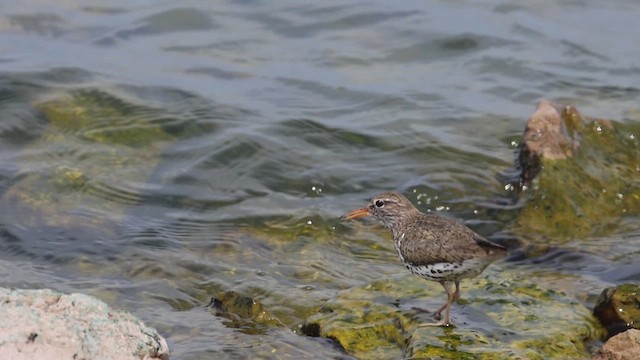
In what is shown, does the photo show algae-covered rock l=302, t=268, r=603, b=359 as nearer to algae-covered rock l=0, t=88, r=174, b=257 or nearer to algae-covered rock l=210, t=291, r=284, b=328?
algae-covered rock l=210, t=291, r=284, b=328

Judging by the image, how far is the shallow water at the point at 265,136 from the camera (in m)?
9.49

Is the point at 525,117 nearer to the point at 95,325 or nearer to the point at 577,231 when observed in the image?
the point at 577,231

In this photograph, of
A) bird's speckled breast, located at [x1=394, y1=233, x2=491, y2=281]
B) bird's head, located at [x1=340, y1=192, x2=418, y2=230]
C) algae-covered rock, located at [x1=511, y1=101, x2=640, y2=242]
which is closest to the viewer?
bird's speckled breast, located at [x1=394, y1=233, x2=491, y2=281]

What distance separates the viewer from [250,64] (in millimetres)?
15195

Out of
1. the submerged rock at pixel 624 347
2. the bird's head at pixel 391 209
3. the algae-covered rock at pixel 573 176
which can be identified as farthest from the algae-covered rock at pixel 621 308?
the algae-covered rock at pixel 573 176

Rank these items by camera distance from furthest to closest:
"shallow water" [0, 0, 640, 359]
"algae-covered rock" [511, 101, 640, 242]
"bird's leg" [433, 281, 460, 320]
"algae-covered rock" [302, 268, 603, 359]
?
"algae-covered rock" [511, 101, 640, 242]
"shallow water" [0, 0, 640, 359]
"bird's leg" [433, 281, 460, 320]
"algae-covered rock" [302, 268, 603, 359]

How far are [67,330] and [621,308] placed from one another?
14.2ft

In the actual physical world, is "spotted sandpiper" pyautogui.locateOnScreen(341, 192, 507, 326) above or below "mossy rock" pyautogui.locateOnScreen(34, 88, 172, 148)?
above

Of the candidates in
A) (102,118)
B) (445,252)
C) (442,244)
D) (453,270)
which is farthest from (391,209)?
(102,118)

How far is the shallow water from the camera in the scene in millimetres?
9492

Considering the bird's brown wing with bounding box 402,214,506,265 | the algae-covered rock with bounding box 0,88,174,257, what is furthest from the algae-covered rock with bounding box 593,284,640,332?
the algae-covered rock with bounding box 0,88,174,257

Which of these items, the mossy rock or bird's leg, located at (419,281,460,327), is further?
the mossy rock

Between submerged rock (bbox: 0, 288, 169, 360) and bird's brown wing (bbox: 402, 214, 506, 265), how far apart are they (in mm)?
2377

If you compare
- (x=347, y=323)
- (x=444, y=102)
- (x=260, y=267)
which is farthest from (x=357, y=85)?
(x=347, y=323)
